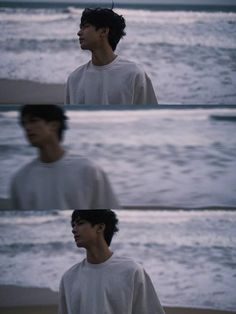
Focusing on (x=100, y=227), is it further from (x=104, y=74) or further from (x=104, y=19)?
(x=104, y=19)

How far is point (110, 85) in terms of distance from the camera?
1.95m

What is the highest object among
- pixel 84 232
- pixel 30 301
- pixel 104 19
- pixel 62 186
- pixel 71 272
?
pixel 104 19

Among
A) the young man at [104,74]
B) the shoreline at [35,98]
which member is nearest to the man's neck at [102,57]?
the young man at [104,74]

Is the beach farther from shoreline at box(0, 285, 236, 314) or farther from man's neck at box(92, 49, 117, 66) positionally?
shoreline at box(0, 285, 236, 314)

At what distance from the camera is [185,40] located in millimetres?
1979

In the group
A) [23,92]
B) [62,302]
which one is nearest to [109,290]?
[62,302]

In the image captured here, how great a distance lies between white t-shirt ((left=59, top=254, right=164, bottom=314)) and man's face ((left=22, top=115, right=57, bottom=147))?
0.44m

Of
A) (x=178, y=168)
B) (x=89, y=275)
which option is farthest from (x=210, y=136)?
(x=89, y=275)

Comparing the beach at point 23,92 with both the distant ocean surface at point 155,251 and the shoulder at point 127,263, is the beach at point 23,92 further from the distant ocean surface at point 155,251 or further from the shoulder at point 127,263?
the shoulder at point 127,263

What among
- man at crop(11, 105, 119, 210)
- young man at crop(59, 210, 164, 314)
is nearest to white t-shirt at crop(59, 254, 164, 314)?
young man at crop(59, 210, 164, 314)

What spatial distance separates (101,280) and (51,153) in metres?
0.43

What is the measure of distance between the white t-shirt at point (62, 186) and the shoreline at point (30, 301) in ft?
1.22

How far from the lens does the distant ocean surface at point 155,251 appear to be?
7.07ft

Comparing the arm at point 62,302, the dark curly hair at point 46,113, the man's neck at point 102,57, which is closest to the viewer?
the dark curly hair at point 46,113
